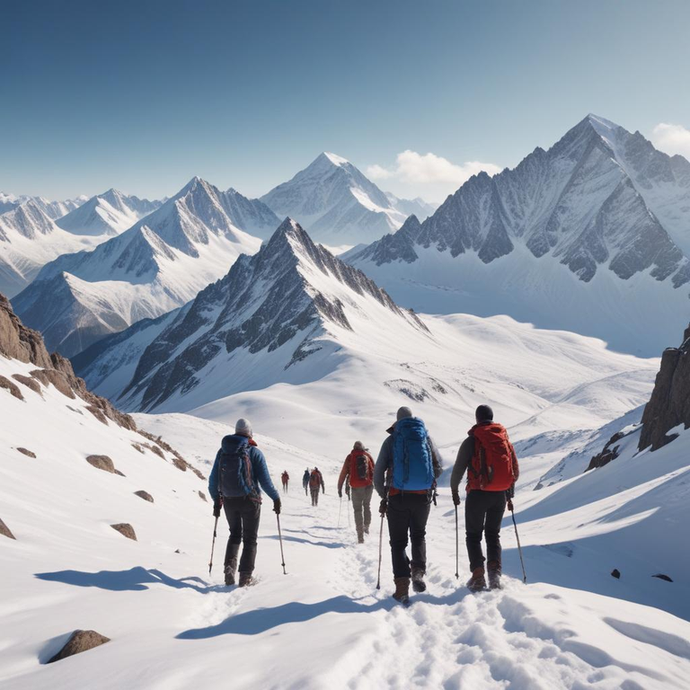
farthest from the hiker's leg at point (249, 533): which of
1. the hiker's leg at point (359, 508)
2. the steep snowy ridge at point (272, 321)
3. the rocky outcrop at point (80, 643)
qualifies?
the steep snowy ridge at point (272, 321)

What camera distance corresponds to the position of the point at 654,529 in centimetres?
950

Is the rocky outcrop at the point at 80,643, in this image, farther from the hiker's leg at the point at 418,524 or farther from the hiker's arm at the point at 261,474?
the hiker's leg at the point at 418,524

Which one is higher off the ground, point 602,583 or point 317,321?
point 317,321

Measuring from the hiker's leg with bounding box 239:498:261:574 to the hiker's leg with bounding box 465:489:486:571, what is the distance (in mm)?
3232

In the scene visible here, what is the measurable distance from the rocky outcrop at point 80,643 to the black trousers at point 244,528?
3020mm

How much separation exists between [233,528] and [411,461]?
319 cm

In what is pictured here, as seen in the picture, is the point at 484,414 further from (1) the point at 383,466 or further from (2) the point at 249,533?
(2) the point at 249,533

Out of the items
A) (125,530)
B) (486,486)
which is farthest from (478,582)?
(125,530)

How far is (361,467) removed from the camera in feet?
41.0

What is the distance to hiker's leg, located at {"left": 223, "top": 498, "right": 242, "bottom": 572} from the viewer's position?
7746 mm

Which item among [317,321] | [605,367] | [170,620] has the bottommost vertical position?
[170,620]

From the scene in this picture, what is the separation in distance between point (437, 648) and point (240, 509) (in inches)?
152

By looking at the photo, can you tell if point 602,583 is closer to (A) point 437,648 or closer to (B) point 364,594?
(B) point 364,594

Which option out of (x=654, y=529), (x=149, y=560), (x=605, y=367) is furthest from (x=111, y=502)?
(x=605, y=367)
